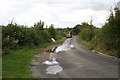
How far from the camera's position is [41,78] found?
29.9ft

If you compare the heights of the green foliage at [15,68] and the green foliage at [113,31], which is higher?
the green foliage at [113,31]

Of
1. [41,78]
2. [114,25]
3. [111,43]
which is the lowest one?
[41,78]

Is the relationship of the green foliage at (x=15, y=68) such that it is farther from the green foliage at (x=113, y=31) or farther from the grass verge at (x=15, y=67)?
the green foliage at (x=113, y=31)

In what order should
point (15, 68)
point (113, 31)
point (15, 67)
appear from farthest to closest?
point (113, 31) < point (15, 67) < point (15, 68)

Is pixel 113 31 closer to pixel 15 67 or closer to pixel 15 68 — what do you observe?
pixel 15 67

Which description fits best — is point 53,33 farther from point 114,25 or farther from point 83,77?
point 83,77

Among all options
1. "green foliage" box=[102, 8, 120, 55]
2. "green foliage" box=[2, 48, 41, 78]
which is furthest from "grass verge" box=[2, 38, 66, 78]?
"green foliage" box=[102, 8, 120, 55]

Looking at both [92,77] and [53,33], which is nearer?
[92,77]

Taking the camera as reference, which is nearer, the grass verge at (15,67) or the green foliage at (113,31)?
the grass verge at (15,67)

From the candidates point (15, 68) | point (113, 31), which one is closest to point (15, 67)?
point (15, 68)

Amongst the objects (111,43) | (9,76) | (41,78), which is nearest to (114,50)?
(111,43)

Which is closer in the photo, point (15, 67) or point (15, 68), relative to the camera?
point (15, 68)

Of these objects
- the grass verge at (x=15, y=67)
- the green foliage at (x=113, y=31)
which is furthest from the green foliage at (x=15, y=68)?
the green foliage at (x=113, y=31)

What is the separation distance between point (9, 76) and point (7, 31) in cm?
1239
